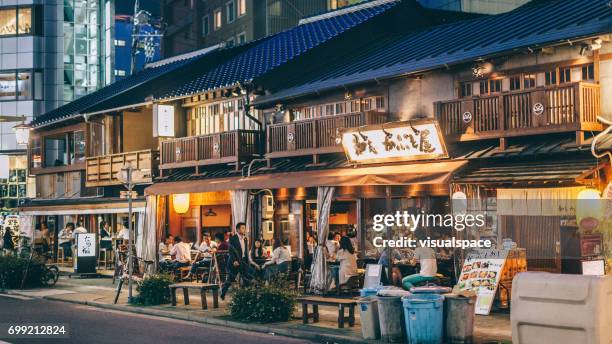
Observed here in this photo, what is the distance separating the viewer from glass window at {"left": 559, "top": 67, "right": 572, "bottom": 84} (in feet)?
63.2

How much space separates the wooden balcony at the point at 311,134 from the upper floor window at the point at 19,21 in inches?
1590

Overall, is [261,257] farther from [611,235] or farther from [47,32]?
[47,32]

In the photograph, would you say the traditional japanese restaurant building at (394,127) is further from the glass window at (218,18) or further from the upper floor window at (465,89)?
the glass window at (218,18)

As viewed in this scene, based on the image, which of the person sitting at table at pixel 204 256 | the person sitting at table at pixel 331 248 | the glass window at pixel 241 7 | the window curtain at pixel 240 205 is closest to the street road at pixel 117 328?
the person sitting at table at pixel 204 256

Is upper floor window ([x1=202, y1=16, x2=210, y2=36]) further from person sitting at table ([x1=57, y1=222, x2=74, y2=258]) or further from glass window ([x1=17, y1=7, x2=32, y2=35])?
person sitting at table ([x1=57, y1=222, x2=74, y2=258])

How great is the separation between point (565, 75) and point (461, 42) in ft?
14.4

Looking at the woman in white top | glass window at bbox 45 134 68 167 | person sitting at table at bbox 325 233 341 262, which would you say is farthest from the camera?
glass window at bbox 45 134 68 167

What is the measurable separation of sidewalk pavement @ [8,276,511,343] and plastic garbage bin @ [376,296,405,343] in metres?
0.43

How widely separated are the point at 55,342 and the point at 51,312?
5676 millimetres

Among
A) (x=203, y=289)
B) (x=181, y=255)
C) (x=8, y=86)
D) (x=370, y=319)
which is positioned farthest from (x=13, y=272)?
(x=8, y=86)

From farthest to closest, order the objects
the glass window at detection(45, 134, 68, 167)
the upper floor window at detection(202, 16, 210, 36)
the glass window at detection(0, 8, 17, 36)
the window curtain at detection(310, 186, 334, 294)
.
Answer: the glass window at detection(0, 8, 17, 36) < the upper floor window at detection(202, 16, 210, 36) < the glass window at detection(45, 134, 68, 167) < the window curtain at detection(310, 186, 334, 294)

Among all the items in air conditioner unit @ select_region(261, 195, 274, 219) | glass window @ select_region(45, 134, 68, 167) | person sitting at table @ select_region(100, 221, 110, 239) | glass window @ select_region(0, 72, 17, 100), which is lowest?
person sitting at table @ select_region(100, 221, 110, 239)

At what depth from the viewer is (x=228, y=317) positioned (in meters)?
17.8

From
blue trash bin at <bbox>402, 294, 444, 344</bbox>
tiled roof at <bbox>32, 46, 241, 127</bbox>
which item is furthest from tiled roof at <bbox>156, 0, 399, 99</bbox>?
blue trash bin at <bbox>402, 294, 444, 344</bbox>
